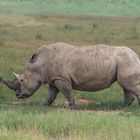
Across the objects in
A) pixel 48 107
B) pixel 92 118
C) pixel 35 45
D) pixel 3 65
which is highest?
pixel 92 118

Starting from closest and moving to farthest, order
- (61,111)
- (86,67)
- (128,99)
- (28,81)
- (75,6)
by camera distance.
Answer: (61,111) → (86,67) → (28,81) → (128,99) → (75,6)

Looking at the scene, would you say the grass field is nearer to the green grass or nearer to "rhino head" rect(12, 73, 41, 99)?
"rhino head" rect(12, 73, 41, 99)

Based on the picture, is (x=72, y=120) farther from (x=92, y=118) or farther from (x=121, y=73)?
(x=121, y=73)

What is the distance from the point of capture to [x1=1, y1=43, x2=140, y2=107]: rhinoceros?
14.4m

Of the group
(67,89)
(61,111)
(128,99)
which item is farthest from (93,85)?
(61,111)

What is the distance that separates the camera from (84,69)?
14.5m

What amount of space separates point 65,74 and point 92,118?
287 cm

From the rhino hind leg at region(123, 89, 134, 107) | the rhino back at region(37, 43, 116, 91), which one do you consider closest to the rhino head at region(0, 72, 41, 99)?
the rhino back at region(37, 43, 116, 91)

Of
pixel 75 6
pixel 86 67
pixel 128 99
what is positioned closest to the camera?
pixel 86 67

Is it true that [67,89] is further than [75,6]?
No

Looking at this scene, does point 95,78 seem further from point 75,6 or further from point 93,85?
point 75,6

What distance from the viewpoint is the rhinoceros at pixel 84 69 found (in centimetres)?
1438

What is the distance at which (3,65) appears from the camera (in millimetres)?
20094

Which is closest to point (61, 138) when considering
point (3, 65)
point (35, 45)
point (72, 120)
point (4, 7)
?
point (72, 120)
